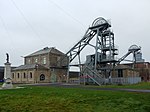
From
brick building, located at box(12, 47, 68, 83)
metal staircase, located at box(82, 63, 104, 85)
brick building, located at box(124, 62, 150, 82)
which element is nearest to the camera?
metal staircase, located at box(82, 63, 104, 85)

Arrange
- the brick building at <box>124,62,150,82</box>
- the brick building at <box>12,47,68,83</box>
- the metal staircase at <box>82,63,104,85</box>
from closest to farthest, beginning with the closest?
1. the metal staircase at <box>82,63,104,85</box>
2. the brick building at <box>12,47,68,83</box>
3. the brick building at <box>124,62,150,82</box>

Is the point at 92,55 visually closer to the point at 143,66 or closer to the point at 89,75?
the point at 89,75

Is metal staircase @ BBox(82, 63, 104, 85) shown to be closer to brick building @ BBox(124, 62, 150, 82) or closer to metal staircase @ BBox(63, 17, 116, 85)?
metal staircase @ BBox(63, 17, 116, 85)

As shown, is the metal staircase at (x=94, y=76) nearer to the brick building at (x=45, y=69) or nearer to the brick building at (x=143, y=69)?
the brick building at (x=45, y=69)

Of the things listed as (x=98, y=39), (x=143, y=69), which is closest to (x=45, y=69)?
(x=98, y=39)

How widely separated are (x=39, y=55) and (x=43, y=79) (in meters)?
8.75

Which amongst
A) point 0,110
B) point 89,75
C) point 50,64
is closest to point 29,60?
point 50,64

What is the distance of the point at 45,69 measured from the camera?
5450 centimetres

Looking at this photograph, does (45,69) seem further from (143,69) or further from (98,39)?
(143,69)

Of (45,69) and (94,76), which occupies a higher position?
(45,69)

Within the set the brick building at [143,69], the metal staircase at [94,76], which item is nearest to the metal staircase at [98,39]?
the metal staircase at [94,76]

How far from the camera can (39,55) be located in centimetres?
5981

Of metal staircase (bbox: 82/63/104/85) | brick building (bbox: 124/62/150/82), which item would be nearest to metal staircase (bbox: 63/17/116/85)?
metal staircase (bbox: 82/63/104/85)

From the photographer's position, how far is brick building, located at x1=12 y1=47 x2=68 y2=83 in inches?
2090
